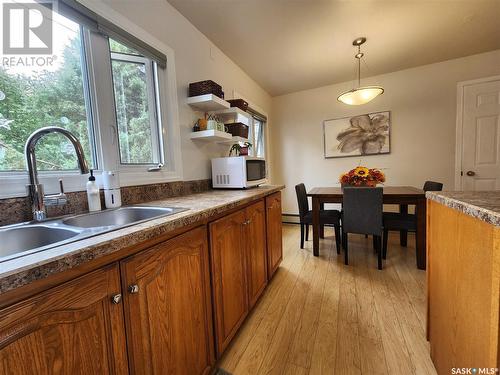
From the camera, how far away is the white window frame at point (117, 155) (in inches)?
38.5

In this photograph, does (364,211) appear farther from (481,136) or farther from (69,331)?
(69,331)

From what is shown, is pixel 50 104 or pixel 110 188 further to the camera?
pixel 110 188

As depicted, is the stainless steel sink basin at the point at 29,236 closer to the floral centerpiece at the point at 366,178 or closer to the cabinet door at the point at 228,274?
the cabinet door at the point at 228,274

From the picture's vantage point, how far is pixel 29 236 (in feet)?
2.90

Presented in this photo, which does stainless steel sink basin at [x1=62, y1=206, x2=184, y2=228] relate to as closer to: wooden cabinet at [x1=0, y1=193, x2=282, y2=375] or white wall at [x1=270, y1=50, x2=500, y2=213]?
wooden cabinet at [x1=0, y1=193, x2=282, y2=375]

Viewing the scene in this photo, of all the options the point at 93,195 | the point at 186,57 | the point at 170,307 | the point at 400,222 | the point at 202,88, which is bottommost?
the point at 400,222

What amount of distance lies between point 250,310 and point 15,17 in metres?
2.10

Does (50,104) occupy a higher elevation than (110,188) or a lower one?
higher

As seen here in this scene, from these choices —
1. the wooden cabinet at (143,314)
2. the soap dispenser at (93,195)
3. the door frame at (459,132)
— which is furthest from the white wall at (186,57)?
the door frame at (459,132)

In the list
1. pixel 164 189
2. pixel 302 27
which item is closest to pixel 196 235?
pixel 164 189

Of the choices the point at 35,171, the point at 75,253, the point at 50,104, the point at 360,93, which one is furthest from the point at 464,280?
the point at 360,93

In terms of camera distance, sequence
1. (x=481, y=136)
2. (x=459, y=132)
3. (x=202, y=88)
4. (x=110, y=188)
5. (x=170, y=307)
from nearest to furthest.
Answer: (x=170, y=307), (x=110, y=188), (x=202, y=88), (x=481, y=136), (x=459, y=132)

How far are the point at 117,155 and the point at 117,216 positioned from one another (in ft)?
1.43

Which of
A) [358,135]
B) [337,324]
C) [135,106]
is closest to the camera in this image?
[337,324]
